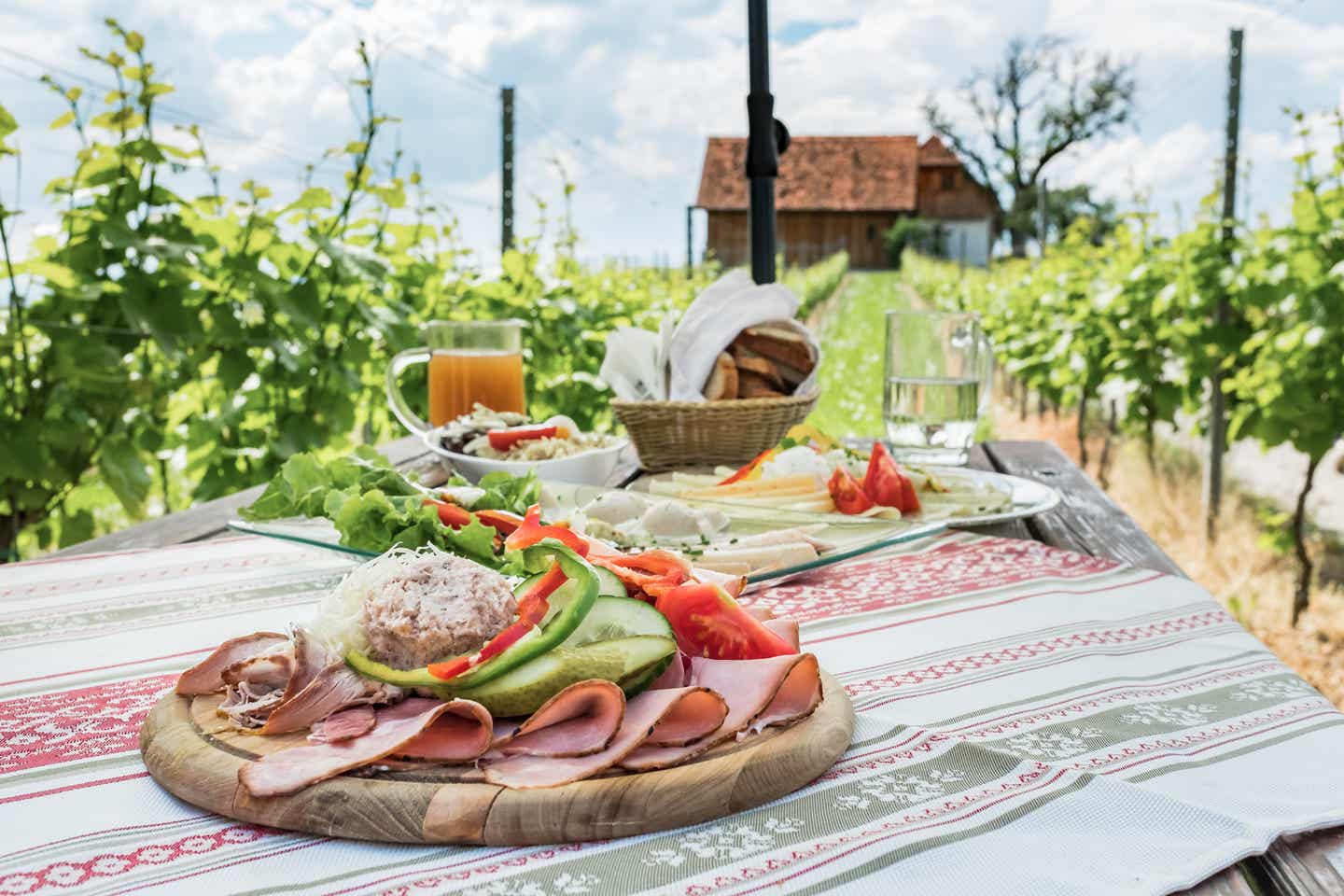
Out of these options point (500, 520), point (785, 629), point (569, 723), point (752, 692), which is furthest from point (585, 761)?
point (500, 520)

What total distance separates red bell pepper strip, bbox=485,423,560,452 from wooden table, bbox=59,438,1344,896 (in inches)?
10.2

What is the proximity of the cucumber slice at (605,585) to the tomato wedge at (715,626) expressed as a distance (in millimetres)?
46

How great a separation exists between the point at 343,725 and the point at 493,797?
0.52 ft

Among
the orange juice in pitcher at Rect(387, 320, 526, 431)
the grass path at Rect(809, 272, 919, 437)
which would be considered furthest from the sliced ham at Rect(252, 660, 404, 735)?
the grass path at Rect(809, 272, 919, 437)

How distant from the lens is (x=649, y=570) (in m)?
1.08

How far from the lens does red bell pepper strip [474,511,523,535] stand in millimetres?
1516

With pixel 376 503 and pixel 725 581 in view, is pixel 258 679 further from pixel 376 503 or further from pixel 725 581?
pixel 376 503

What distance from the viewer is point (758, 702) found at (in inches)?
33.5

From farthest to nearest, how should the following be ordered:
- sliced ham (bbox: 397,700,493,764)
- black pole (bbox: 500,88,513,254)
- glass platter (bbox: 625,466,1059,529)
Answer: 1. black pole (bbox: 500,88,513,254)
2. glass platter (bbox: 625,466,1059,529)
3. sliced ham (bbox: 397,700,493,764)

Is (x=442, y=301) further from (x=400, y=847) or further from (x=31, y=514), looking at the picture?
(x=400, y=847)

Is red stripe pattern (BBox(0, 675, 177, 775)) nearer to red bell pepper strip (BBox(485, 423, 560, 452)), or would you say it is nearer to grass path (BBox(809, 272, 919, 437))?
red bell pepper strip (BBox(485, 423, 560, 452))

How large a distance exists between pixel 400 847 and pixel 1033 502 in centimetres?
148

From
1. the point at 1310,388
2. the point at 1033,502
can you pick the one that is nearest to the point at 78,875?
the point at 1033,502

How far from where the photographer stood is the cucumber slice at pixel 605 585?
92cm
